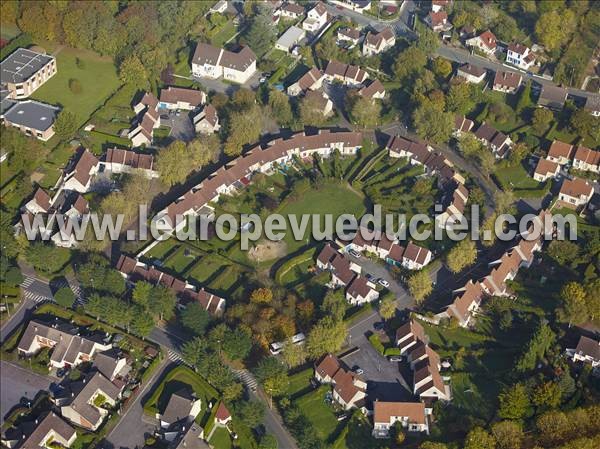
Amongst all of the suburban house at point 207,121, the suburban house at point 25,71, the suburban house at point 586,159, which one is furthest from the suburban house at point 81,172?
the suburban house at point 586,159

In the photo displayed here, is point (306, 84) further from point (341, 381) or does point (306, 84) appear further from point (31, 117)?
point (341, 381)

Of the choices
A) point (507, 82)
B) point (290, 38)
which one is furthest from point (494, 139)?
point (290, 38)

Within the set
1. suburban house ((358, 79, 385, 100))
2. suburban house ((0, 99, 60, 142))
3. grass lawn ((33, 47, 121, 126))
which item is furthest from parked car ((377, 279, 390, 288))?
suburban house ((0, 99, 60, 142))

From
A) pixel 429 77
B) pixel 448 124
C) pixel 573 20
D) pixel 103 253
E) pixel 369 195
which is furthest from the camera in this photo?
pixel 573 20

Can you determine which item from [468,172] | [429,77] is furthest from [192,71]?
[468,172]

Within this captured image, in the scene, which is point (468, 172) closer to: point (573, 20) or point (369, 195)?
point (369, 195)

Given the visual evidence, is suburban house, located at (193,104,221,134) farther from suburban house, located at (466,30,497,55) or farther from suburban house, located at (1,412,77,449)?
suburban house, located at (1,412,77,449)

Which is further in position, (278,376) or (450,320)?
(450,320)
